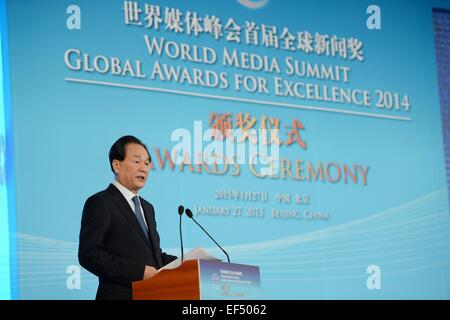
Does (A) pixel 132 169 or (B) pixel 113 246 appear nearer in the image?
(B) pixel 113 246

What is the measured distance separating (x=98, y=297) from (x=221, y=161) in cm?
115

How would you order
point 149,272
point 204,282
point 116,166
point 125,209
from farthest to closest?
point 116,166, point 125,209, point 149,272, point 204,282

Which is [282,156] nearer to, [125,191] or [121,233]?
[125,191]

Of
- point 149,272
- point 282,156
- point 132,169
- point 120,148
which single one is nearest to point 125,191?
point 132,169

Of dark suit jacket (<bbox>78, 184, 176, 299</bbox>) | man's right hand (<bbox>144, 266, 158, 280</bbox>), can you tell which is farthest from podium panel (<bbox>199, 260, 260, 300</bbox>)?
dark suit jacket (<bbox>78, 184, 176, 299</bbox>)

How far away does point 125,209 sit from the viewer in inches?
252

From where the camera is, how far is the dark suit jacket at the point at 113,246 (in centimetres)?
627

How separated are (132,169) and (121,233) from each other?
0.41 m

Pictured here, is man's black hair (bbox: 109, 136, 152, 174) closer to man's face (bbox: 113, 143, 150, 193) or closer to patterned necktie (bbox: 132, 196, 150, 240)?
man's face (bbox: 113, 143, 150, 193)

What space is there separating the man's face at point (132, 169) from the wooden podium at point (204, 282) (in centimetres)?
85

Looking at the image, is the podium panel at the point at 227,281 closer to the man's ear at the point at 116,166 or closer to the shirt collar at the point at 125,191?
the shirt collar at the point at 125,191

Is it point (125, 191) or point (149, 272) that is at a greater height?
point (125, 191)

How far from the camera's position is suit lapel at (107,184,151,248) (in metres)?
6.40
